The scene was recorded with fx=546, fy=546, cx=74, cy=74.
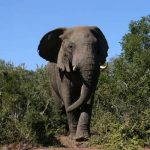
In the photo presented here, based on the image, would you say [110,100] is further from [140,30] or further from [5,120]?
[140,30]

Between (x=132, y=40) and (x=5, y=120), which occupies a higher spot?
(x=132, y=40)

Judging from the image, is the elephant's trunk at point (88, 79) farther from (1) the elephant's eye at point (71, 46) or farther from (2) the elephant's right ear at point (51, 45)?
(2) the elephant's right ear at point (51, 45)

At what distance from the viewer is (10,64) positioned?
Answer: 13.5 metres

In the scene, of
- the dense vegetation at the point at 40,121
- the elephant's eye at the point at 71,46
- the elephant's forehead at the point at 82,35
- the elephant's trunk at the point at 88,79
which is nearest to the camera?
the dense vegetation at the point at 40,121

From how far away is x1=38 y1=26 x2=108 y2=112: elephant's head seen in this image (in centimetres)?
1066

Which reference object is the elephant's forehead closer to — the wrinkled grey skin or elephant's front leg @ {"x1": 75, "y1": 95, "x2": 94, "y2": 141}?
the wrinkled grey skin

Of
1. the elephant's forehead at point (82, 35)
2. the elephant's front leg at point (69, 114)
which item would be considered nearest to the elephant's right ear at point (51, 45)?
the elephant's forehead at point (82, 35)

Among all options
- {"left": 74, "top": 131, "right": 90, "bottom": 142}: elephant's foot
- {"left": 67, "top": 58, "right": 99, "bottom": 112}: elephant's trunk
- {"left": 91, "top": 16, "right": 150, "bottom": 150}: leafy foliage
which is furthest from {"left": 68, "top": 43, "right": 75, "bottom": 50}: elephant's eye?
{"left": 74, "top": 131, "right": 90, "bottom": 142}: elephant's foot

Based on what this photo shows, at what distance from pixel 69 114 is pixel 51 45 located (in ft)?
5.85

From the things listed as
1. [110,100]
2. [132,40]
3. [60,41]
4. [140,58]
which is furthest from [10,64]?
[132,40]

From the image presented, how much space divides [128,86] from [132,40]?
946 inches

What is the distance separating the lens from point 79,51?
10.8 metres

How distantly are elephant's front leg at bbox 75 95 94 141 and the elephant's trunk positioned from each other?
23 centimetres

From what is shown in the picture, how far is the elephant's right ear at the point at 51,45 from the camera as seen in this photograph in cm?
1207
